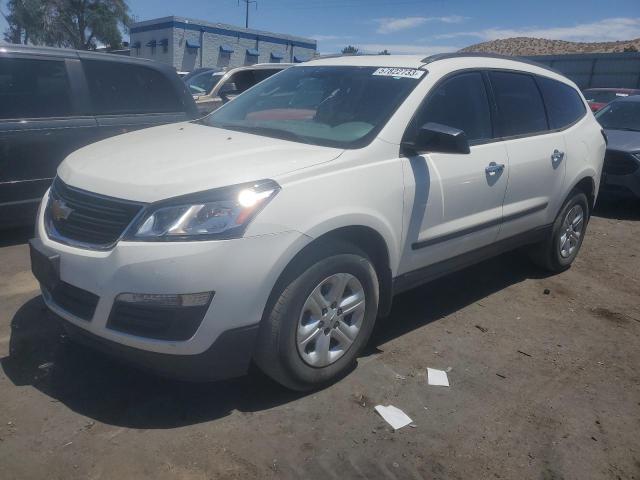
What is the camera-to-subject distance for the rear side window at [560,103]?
15.9 ft

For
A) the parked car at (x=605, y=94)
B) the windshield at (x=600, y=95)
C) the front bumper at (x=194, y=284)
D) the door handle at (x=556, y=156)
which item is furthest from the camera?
the windshield at (x=600, y=95)

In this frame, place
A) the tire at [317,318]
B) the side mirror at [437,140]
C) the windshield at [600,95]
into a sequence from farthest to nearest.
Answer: the windshield at [600,95] < the side mirror at [437,140] < the tire at [317,318]

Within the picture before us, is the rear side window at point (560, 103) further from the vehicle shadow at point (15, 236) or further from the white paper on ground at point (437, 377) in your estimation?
the vehicle shadow at point (15, 236)

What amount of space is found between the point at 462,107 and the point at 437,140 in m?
0.72

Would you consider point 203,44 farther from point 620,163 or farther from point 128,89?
point 128,89

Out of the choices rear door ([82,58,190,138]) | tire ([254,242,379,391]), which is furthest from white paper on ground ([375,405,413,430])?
rear door ([82,58,190,138])

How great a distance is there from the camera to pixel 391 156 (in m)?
3.37

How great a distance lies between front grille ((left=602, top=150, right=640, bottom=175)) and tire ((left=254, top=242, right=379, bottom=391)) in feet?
19.3

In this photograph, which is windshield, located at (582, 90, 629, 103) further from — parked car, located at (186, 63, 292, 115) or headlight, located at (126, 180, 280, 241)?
headlight, located at (126, 180, 280, 241)

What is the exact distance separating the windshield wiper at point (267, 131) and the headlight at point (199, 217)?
0.88 metres

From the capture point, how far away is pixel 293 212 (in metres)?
2.82

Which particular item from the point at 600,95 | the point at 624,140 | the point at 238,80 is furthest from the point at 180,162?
the point at 600,95

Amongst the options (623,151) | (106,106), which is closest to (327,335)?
(106,106)

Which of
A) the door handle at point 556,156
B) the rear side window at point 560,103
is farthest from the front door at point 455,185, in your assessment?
the rear side window at point 560,103
